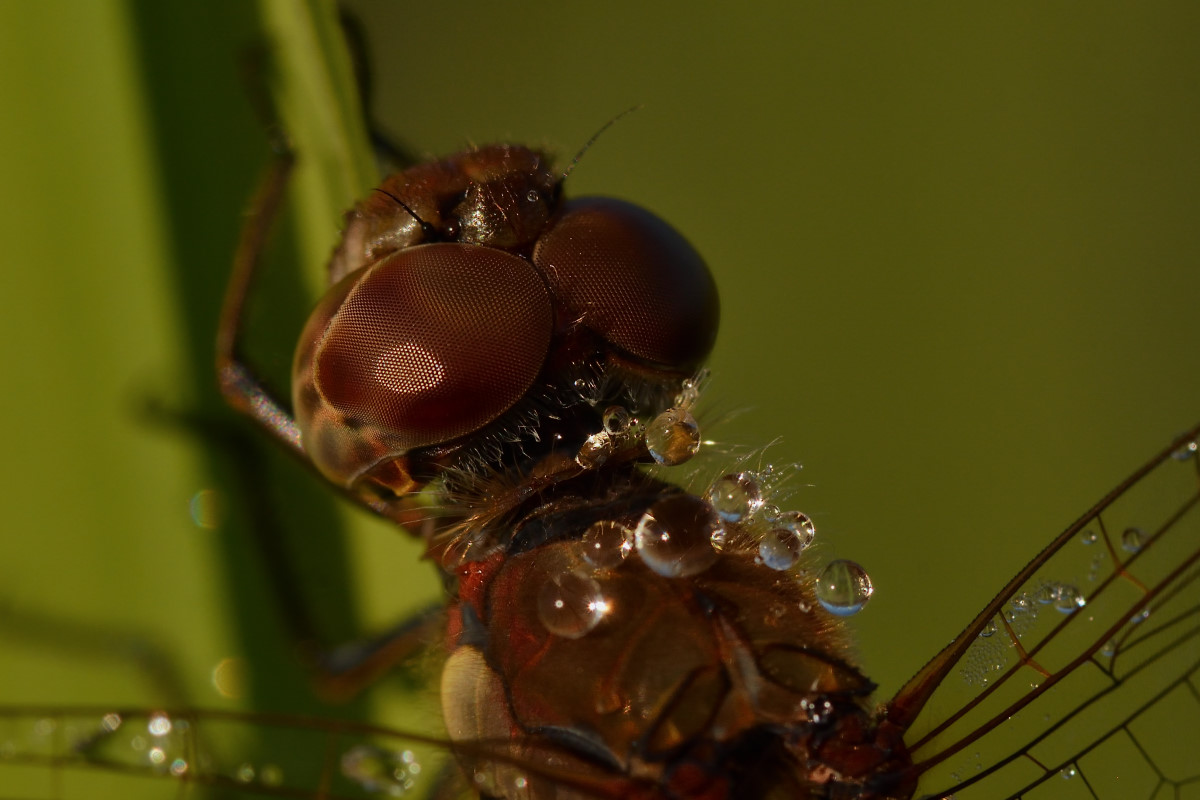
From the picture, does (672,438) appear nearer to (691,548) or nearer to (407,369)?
(691,548)

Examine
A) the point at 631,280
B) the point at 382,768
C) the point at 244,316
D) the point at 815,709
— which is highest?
the point at 631,280

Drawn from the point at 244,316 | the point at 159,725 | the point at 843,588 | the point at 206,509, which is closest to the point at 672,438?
the point at 843,588

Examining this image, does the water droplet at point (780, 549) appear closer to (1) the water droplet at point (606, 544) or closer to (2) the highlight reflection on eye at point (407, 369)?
(1) the water droplet at point (606, 544)

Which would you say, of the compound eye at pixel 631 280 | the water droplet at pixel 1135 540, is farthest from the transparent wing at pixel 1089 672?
the compound eye at pixel 631 280

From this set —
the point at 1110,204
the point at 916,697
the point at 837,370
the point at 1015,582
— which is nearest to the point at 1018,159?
the point at 1110,204

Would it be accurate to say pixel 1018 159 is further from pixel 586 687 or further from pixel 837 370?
pixel 586 687

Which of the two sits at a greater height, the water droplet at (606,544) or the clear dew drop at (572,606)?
the water droplet at (606,544)
